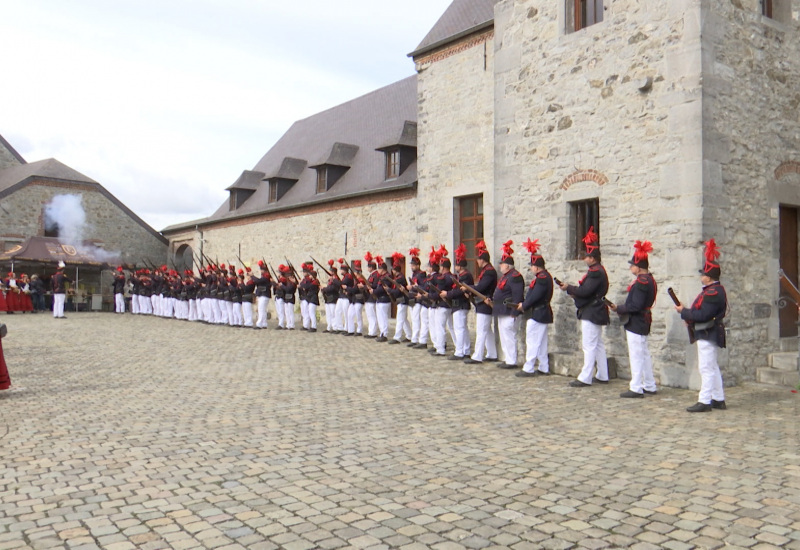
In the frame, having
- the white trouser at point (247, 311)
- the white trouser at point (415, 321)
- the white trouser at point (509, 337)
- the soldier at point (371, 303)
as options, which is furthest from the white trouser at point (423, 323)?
the white trouser at point (247, 311)

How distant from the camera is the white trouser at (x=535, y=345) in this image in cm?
940

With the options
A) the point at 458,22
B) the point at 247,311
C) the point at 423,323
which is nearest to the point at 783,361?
the point at 423,323

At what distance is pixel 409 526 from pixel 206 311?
17.7 meters

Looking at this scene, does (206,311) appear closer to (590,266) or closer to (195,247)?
(195,247)

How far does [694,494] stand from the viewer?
416 centimetres

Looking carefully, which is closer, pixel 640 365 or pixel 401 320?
pixel 640 365

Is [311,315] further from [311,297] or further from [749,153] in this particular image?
[749,153]

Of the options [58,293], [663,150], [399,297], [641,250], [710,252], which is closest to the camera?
[710,252]

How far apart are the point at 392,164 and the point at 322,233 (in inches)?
152

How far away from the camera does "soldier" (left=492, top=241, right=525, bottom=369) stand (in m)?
9.95

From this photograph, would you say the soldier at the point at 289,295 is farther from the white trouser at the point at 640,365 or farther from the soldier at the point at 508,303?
the white trouser at the point at 640,365

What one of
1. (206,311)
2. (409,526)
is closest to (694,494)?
(409,526)

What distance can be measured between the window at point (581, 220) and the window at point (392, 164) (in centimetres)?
891

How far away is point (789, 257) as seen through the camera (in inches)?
381
